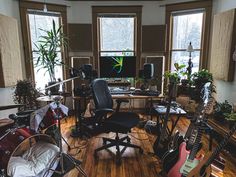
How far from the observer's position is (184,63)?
13.3ft

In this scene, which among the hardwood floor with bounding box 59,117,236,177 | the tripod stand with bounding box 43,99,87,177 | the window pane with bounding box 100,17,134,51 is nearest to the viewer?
the tripod stand with bounding box 43,99,87,177

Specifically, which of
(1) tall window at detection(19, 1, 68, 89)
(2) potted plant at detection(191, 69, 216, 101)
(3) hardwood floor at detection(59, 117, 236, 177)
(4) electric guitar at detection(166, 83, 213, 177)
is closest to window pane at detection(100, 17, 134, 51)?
(1) tall window at detection(19, 1, 68, 89)

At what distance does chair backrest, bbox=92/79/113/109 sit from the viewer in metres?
2.47

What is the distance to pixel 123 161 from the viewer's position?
239 cm

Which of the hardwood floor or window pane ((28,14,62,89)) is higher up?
window pane ((28,14,62,89))

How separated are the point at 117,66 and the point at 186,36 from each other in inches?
65.0

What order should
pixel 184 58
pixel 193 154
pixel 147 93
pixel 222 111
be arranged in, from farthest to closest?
1. pixel 184 58
2. pixel 147 93
3. pixel 222 111
4. pixel 193 154

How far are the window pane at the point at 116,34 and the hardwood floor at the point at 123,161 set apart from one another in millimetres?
2096

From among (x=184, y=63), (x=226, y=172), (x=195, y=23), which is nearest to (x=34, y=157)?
(x=226, y=172)

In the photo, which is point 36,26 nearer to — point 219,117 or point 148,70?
point 148,70

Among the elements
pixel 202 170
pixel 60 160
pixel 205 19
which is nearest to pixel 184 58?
pixel 205 19

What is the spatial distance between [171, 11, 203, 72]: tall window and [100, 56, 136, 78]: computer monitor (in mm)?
1107

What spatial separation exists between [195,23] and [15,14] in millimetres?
3491

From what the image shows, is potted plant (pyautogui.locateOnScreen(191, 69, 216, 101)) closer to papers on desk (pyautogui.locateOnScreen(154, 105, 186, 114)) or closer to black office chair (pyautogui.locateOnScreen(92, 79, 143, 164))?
papers on desk (pyautogui.locateOnScreen(154, 105, 186, 114))
